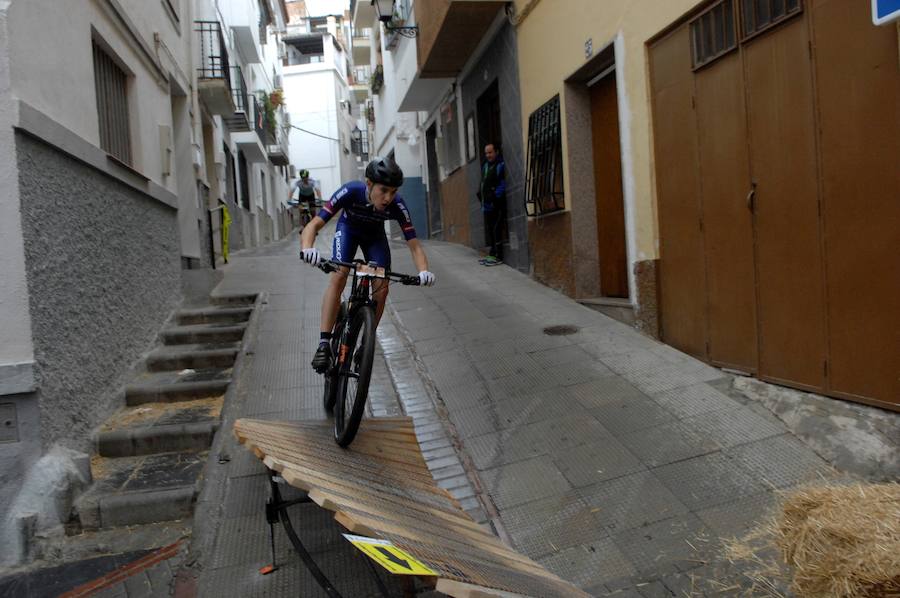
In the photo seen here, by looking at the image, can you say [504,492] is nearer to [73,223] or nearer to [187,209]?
[73,223]

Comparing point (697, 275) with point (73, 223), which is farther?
point (697, 275)

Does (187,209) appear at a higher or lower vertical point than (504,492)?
higher

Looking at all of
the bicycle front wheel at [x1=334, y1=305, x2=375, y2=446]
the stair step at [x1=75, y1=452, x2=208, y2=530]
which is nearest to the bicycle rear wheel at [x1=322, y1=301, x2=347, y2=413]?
the bicycle front wheel at [x1=334, y1=305, x2=375, y2=446]

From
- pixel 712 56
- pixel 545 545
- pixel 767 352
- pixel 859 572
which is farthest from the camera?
pixel 712 56

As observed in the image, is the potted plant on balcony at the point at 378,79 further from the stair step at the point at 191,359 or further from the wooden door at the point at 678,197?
the stair step at the point at 191,359

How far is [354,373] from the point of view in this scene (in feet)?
12.7

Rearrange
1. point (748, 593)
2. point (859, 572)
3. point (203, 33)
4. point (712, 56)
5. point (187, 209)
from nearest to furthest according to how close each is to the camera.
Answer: point (859, 572), point (748, 593), point (712, 56), point (187, 209), point (203, 33)

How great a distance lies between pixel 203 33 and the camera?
1332cm

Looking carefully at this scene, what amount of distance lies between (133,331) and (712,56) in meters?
5.45

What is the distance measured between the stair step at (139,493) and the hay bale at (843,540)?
10.5 feet

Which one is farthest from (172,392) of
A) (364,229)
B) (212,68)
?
(212,68)

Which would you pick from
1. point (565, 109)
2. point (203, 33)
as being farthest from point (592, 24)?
point (203, 33)

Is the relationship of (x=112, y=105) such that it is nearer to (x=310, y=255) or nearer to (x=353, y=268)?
(x=310, y=255)

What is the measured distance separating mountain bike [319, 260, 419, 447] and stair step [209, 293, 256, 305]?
12.6 feet
